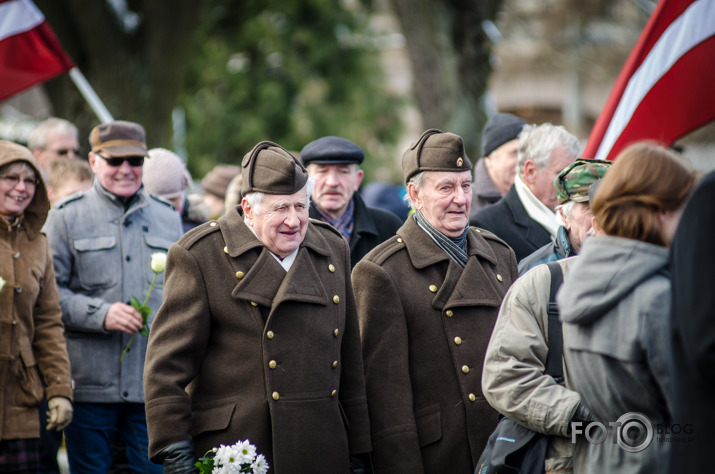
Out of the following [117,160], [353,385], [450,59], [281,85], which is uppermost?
[281,85]

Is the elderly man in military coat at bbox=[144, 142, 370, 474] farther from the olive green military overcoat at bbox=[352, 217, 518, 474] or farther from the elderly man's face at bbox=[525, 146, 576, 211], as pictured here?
the elderly man's face at bbox=[525, 146, 576, 211]

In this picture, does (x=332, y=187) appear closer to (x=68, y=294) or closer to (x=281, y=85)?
(x=68, y=294)

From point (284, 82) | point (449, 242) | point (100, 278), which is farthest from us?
point (284, 82)

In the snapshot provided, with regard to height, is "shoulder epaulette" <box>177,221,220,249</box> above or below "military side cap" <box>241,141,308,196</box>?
below

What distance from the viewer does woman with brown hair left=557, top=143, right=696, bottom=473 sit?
121 inches

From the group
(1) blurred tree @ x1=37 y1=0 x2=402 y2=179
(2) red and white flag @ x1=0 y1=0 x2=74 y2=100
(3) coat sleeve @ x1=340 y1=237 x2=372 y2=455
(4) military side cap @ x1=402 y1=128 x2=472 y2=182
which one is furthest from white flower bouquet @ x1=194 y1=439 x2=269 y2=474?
(1) blurred tree @ x1=37 y1=0 x2=402 y2=179

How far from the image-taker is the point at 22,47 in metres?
8.13

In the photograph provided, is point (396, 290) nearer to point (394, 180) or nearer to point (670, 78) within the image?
point (670, 78)

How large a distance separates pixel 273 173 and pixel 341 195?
2.02 meters

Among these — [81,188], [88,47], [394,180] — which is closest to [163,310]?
[81,188]

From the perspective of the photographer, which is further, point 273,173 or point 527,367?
point 273,173

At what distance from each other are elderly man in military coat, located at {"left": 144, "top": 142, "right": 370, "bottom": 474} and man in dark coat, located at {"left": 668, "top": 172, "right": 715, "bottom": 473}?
180cm

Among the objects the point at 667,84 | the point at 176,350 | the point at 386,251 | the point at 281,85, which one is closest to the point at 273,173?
the point at 386,251

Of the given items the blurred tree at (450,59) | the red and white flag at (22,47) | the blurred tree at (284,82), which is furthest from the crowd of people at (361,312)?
the blurred tree at (284,82)
